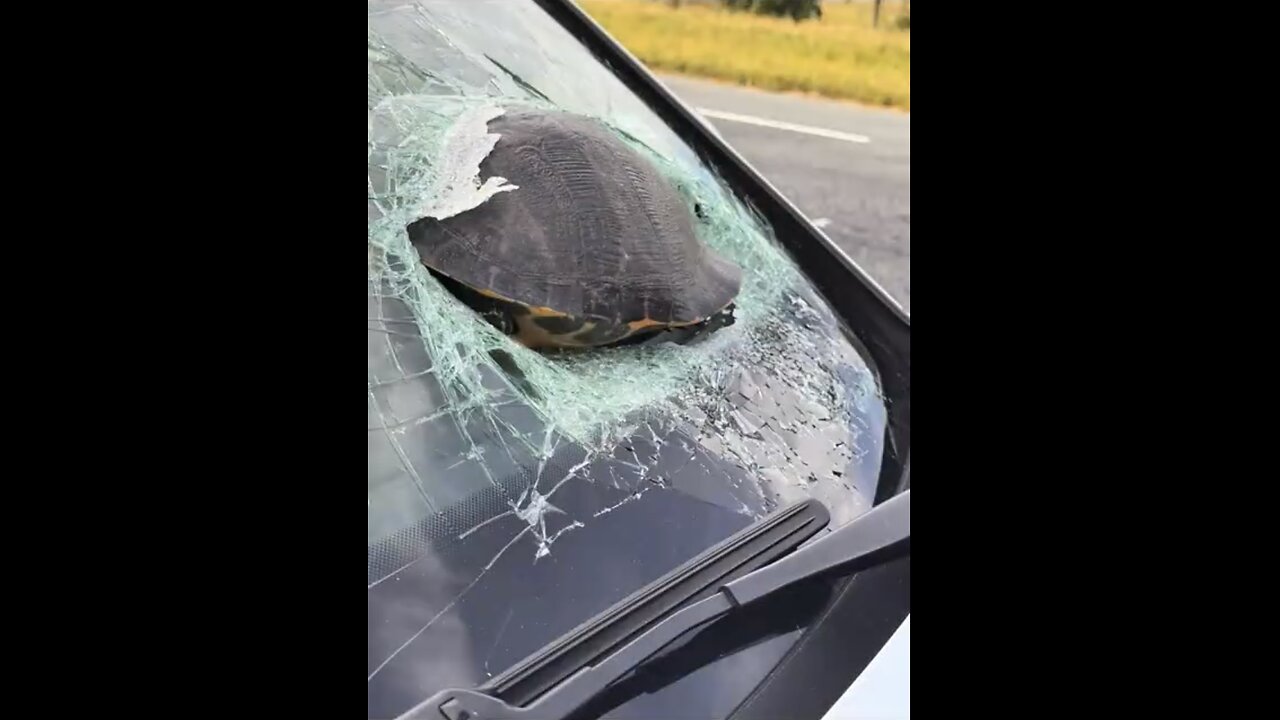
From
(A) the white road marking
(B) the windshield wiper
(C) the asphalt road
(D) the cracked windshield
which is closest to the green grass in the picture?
(C) the asphalt road

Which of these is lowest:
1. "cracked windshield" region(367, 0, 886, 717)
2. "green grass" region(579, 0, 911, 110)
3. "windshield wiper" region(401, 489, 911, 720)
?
"windshield wiper" region(401, 489, 911, 720)

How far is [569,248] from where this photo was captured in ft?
5.56

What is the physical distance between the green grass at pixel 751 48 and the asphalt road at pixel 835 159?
138 mm

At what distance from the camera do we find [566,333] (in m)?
1.64

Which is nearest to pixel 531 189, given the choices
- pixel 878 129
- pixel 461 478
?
pixel 461 478

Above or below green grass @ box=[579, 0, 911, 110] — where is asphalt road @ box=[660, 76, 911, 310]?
below

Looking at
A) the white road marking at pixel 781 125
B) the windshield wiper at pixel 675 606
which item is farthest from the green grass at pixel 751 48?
the windshield wiper at pixel 675 606

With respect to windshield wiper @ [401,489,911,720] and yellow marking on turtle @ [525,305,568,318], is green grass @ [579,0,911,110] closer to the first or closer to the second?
yellow marking on turtle @ [525,305,568,318]

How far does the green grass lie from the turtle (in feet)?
18.3

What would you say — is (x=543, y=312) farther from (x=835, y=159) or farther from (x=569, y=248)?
(x=835, y=159)

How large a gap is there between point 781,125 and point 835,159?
0.66 metres

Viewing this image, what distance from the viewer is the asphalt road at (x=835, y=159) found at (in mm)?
→ 5605

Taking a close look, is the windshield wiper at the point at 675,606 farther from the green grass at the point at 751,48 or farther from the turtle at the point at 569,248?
the green grass at the point at 751,48

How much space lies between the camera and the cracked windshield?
115cm
